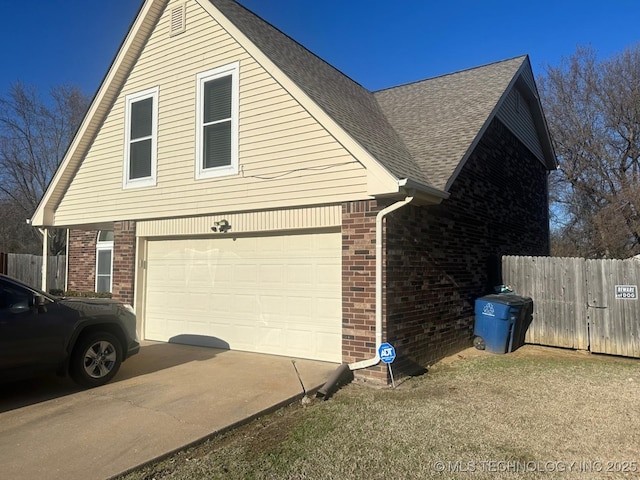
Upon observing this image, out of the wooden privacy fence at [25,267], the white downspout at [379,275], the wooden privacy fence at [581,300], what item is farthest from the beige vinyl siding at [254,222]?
the wooden privacy fence at [25,267]

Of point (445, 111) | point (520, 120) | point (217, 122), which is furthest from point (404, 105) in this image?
point (217, 122)

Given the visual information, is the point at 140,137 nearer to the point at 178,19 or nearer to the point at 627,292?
the point at 178,19

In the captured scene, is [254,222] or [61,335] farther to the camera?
[254,222]

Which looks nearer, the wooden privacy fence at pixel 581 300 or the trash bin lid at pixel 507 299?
the wooden privacy fence at pixel 581 300

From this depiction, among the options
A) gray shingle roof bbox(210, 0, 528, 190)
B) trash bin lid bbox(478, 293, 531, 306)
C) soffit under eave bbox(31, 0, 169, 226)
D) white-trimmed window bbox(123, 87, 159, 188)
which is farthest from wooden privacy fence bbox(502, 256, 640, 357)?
soffit under eave bbox(31, 0, 169, 226)

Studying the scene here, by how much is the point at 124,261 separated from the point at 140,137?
2685mm

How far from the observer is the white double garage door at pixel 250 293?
7488mm

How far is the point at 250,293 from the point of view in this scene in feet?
27.6

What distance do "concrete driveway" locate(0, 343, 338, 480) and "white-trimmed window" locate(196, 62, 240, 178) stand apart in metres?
3.49

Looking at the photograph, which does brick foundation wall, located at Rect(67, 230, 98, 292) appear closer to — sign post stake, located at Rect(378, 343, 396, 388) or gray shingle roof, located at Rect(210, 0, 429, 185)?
gray shingle roof, located at Rect(210, 0, 429, 185)

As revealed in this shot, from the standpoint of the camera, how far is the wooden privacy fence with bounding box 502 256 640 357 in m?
8.59

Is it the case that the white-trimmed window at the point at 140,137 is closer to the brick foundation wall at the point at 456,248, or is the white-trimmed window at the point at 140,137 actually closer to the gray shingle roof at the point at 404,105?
the gray shingle roof at the point at 404,105

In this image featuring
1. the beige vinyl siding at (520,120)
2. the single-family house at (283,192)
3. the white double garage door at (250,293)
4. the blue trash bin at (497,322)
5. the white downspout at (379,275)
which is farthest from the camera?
the beige vinyl siding at (520,120)

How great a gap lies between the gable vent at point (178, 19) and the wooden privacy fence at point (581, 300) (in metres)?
8.31
